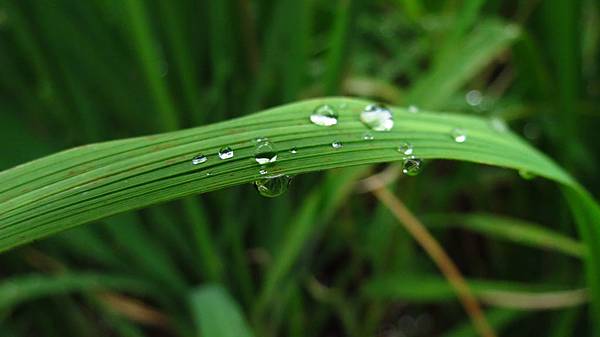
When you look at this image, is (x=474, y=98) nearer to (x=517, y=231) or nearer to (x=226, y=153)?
(x=517, y=231)

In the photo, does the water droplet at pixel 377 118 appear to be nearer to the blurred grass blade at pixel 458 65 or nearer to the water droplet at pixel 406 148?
the water droplet at pixel 406 148

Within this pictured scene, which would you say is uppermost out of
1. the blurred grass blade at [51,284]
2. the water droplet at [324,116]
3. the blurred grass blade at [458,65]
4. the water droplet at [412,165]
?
the blurred grass blade at [51,284]

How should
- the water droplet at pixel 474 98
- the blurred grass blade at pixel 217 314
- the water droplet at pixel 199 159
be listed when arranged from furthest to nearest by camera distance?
1. the water droplet at pixel 474 98
2. the blurred grass blade at pixel 217 314
3. the water droplet at pixel 199 159

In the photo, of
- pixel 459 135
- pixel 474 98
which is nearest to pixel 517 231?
pixel 474 98

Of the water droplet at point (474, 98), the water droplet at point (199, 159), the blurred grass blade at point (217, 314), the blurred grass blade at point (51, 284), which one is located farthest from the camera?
the water droplet at point (474, 98)

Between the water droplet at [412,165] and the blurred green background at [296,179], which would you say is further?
the blurred green background at [296,179]

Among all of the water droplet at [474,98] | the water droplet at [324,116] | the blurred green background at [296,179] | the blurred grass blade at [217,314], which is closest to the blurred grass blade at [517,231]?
the blurred green background at [296,179]

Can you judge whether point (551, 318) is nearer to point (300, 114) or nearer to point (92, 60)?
point (300, 114)

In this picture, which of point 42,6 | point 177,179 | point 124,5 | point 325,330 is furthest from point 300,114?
point 325,330
